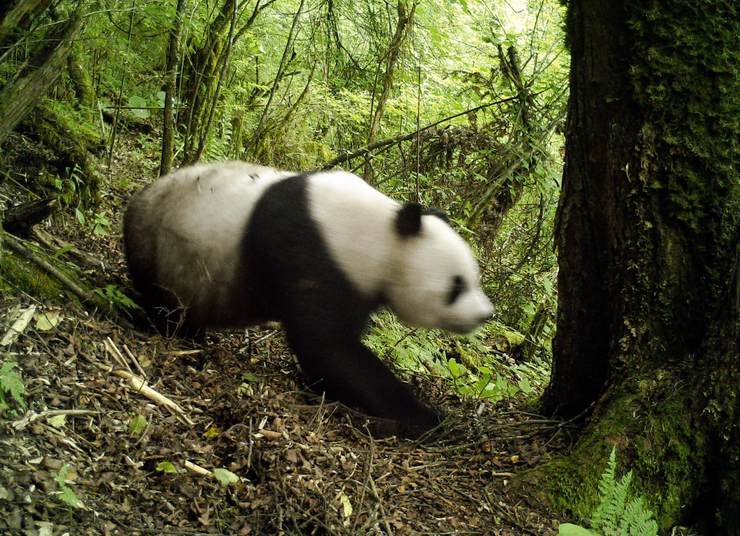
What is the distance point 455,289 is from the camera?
178 inches

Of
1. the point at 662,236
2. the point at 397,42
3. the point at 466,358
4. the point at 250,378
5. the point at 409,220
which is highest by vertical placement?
the point at 397,42

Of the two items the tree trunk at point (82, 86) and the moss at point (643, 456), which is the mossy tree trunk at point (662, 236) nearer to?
the moss at point (643, 456)

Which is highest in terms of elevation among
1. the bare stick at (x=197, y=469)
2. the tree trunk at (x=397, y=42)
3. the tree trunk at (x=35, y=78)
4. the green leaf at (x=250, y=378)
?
the tree trunk at (x=397, y=42)

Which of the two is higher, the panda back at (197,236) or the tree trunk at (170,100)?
the tree trunk at (170,100)

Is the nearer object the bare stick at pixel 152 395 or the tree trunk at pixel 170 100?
the bare stick at pixel 152 395

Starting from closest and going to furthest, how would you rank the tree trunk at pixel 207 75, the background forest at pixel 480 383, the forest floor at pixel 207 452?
the forest floor at pixel 207 452, the background forest at pixel 480 383, the tree trunk at pixel 207 75

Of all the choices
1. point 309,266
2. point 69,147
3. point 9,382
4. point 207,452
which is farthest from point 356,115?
point 9,382

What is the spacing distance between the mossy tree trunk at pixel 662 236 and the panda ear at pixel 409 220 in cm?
107

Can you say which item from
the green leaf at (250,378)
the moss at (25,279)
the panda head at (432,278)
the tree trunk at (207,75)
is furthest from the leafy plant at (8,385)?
A: the tree trunk at (207,75)

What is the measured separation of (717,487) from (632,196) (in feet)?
5.11

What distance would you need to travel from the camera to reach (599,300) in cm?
387

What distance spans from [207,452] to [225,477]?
0.93 ft

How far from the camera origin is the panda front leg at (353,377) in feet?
13.5

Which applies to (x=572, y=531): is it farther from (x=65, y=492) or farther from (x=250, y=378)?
(x=250, y=378)
